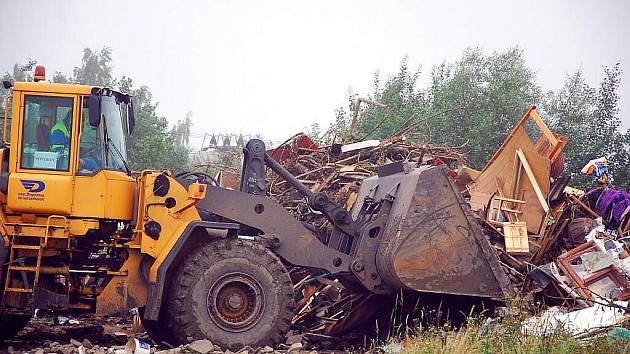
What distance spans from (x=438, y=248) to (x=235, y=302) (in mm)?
2194

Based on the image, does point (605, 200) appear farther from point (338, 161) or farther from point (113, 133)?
point (113, 133)

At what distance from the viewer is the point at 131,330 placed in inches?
420

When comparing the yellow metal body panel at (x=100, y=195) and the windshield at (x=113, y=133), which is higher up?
the windshield at (x=113, y=133)

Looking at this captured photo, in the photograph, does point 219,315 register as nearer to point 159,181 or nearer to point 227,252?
point 227,252

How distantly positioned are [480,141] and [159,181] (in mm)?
18826

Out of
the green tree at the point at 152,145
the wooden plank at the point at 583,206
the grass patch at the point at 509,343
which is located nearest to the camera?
the grass patch at the point at 509,343

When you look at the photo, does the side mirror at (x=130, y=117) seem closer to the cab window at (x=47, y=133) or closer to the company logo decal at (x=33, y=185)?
the cab window at (x=47, y=133)

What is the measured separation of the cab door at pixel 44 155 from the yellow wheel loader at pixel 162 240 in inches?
0.4

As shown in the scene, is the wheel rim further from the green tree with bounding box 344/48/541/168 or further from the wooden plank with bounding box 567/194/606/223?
the green tree with bounding box 344/48/541/168

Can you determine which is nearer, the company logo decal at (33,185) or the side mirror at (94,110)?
the side mirror at (94,110)

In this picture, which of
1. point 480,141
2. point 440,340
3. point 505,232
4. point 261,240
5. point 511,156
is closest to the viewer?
point 440,340

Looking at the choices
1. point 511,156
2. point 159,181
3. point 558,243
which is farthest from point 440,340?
point 511,156

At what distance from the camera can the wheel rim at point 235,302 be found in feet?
27.3

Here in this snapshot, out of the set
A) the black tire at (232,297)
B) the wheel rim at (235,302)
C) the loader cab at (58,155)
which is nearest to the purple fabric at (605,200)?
the black tire at (232,297)
